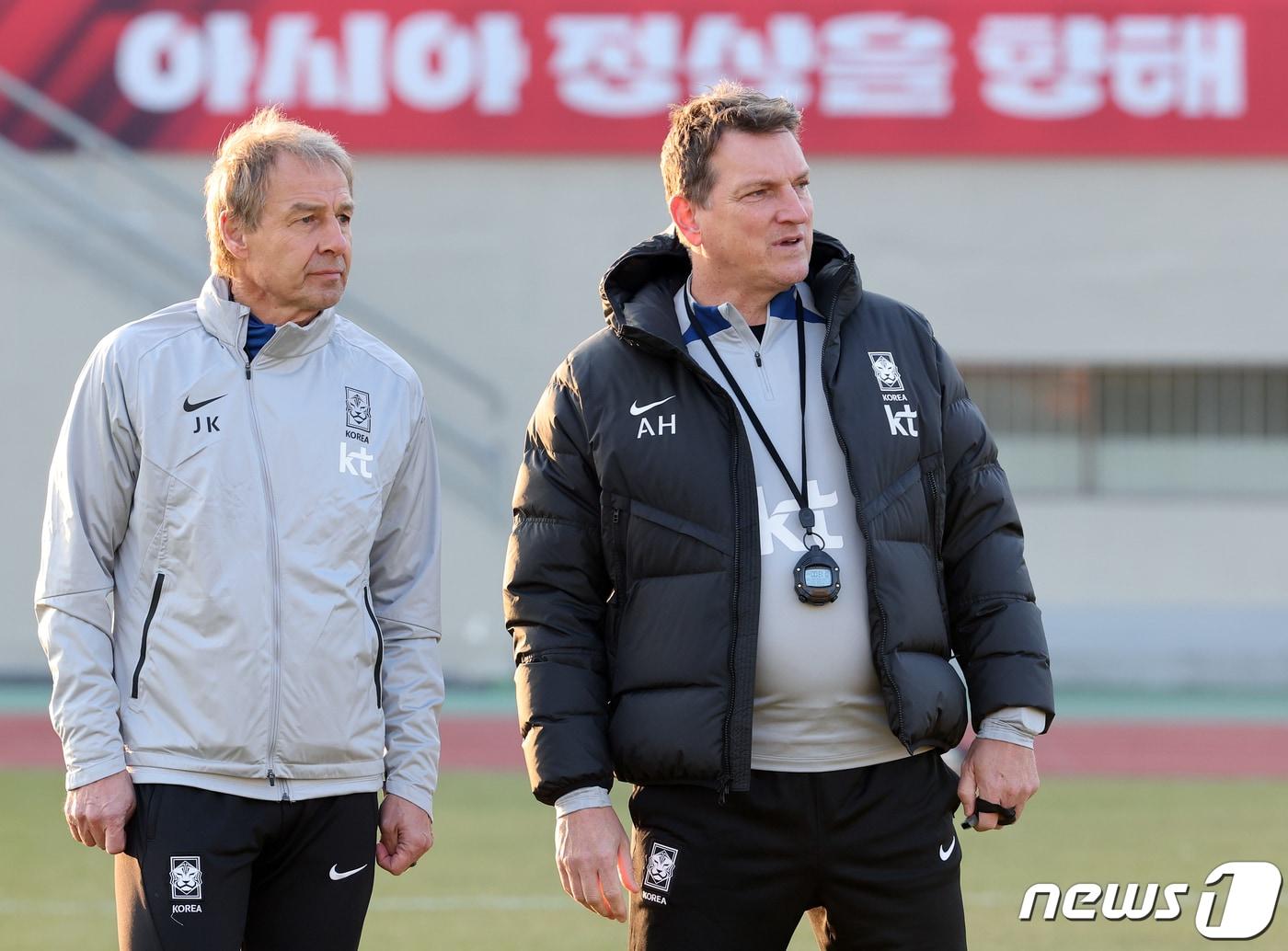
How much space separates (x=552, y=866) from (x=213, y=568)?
476cm

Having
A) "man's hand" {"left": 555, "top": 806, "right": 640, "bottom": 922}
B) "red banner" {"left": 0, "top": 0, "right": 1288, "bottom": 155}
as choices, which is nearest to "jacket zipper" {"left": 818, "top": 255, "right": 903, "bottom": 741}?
"man's hand" {"left": 555, "top": 806, "right": 640, "bottom": 922}

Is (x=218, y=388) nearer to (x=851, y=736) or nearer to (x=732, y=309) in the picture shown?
(x=732, y=309)

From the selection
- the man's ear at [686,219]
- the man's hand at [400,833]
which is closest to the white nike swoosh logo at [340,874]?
the man's hand at [400,833]

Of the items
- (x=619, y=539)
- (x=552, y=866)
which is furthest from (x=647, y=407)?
(x=552, y=866)

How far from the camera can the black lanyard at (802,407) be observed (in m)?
3.44

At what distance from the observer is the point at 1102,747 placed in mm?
11625

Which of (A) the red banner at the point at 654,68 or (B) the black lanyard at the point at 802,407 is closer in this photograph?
(B) the black lanyard at the point at 802,407

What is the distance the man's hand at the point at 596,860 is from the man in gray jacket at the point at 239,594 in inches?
13.2

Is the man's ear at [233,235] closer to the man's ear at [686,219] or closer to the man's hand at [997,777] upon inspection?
the man's ear at [686,219]

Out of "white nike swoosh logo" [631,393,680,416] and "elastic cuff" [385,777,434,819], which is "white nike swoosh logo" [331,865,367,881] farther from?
"white nike swoosh logo" [631,393,680,416]

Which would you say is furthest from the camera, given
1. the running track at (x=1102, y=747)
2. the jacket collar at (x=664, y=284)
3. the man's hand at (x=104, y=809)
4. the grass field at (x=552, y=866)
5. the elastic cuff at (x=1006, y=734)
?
the running track at (x=1102, y=747)

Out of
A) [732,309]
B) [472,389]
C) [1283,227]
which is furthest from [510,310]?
[732,309]

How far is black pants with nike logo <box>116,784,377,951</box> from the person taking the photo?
3.25 m

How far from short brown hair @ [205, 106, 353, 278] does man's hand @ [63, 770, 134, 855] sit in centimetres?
101
